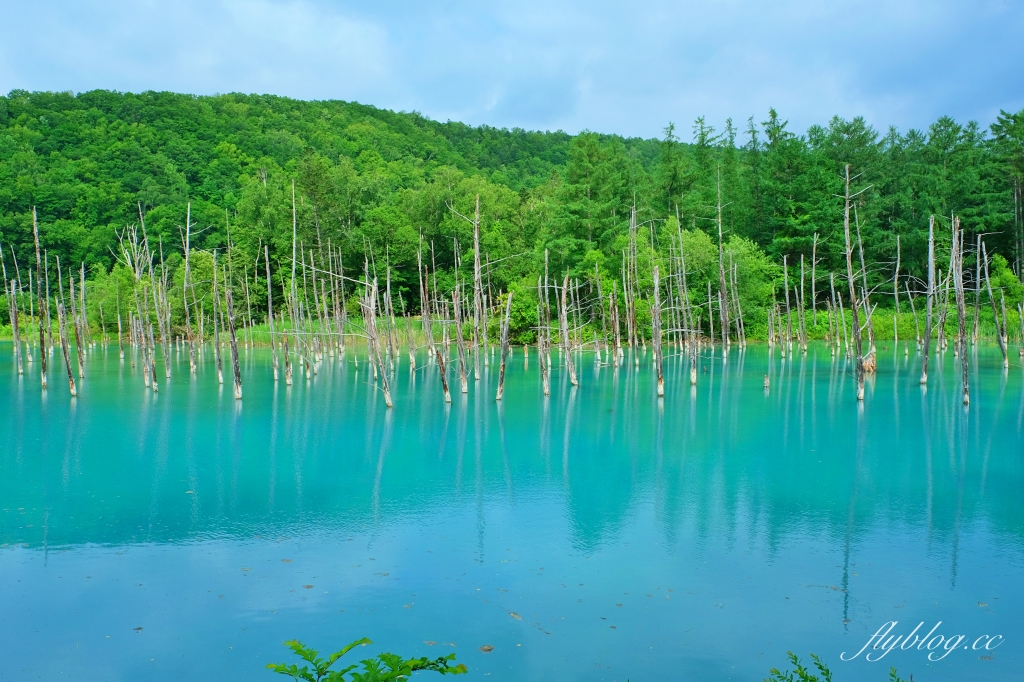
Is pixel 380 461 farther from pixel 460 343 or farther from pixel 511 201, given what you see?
pixel 511 201

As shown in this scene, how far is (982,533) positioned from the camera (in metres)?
10.3

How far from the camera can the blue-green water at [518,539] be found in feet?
23.3

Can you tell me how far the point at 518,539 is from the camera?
1025 cm

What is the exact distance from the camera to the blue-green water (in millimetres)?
7094

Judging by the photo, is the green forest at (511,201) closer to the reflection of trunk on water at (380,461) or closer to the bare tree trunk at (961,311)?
the bare tree trunk at (961,311)

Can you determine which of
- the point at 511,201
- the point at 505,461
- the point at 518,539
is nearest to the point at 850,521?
the point at 518,539

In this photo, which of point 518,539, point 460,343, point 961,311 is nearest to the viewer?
point 518,539

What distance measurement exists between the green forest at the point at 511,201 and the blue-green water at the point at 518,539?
71.0 feet

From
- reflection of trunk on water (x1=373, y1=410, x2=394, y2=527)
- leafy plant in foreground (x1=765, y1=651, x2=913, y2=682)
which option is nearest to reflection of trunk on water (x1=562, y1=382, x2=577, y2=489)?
reflection of trunk on water (x1=373, y1=410, x2=394, y2=527)

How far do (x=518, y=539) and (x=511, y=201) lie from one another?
4852 centimetres

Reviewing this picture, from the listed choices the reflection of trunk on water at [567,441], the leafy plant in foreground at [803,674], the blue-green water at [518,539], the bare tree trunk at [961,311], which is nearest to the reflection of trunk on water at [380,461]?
the blue-green water at [518,539]

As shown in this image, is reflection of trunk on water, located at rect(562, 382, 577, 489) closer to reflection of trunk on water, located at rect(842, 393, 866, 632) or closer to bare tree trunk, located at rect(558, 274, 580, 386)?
bare tree trunk, located at rect(558, 274, 580, 386)

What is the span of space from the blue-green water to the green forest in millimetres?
21648

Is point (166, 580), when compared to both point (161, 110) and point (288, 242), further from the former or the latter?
point (161, 110)
